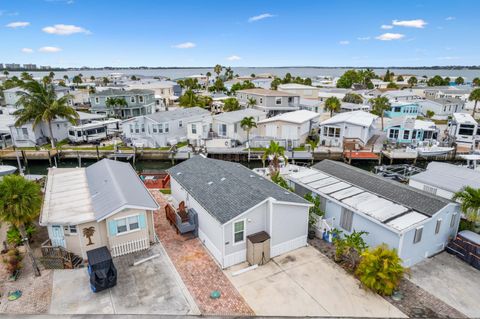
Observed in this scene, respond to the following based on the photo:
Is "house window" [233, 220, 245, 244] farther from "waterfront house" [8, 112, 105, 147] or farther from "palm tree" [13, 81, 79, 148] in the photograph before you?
"waterfront house" [8, 112, 105, 147]

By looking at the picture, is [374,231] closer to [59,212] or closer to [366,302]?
[366,302]

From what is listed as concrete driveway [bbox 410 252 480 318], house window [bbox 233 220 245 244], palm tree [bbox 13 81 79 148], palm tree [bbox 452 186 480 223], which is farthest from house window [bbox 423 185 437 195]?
palm tree [bbox 13 81 79 148]

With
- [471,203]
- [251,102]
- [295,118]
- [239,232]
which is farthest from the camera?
[251,102]

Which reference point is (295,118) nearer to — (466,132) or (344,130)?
(344,130)

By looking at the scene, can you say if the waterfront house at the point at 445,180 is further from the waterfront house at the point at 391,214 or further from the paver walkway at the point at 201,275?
the paver walkway at the point at 201,275

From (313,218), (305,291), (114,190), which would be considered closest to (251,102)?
(313,218)

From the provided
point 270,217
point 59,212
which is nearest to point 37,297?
point 59,212
